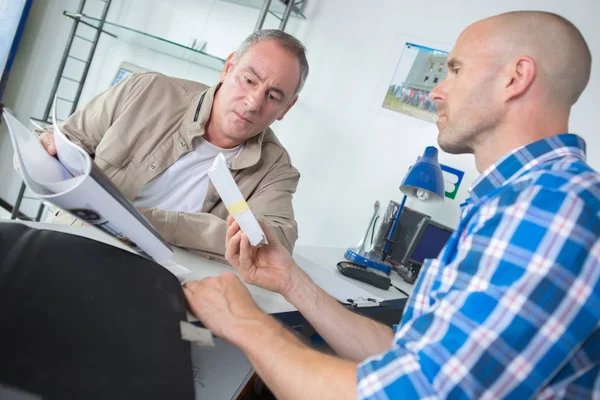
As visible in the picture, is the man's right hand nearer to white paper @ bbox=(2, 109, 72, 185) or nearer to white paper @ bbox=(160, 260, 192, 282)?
white paper @ bbox=(2, 109, 72, 185)

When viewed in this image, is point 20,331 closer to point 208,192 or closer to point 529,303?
point 529,303

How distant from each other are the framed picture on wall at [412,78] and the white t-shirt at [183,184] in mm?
1151

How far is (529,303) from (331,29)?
214 cm

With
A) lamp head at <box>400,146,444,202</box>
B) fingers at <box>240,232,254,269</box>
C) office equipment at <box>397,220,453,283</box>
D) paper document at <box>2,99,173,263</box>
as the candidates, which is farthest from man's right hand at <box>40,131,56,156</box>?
office equipment at <box>397,220,453,283</box>

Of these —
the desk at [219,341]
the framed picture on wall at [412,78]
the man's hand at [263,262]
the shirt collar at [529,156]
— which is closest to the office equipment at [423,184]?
the framed picture on wall at [412,78]

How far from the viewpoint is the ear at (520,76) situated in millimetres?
753

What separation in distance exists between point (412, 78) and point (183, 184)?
1.35m

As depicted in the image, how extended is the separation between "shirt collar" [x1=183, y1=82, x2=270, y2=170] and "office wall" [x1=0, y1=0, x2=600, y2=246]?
95 cm

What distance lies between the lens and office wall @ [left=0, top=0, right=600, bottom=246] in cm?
215

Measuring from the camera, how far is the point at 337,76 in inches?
91.9

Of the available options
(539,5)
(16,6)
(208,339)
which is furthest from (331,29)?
(208,339)

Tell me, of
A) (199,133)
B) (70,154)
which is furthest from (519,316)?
(199,133)

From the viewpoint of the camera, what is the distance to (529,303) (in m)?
0.47

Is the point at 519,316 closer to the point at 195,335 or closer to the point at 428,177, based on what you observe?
the point at 195,335
